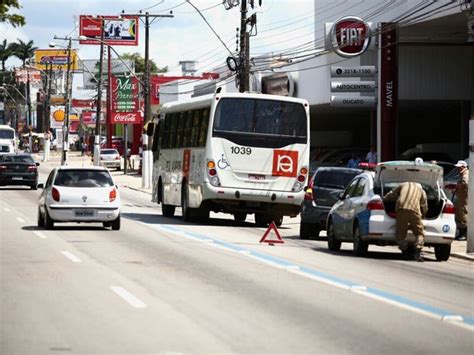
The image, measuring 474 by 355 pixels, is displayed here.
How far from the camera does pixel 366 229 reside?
2291 centimetres

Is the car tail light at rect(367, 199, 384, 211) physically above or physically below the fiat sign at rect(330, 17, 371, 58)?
below

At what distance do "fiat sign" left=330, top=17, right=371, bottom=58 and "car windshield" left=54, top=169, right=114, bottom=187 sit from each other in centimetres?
1938

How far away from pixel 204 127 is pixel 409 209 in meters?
11.9

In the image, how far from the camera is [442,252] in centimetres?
2341

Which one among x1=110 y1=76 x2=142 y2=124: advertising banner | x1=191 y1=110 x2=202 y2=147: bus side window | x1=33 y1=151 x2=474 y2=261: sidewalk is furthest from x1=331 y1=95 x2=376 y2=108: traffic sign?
x1=110 y1=76 x2=142 y2=124: advertising banner

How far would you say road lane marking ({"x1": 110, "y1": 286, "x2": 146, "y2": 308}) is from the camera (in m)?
14.3

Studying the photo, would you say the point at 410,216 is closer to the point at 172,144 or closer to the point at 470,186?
the point at 470,186

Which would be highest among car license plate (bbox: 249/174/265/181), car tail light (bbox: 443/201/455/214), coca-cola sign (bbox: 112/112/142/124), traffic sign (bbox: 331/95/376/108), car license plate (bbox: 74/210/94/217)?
coca-cola sign (bbox: 112/112/142/124)

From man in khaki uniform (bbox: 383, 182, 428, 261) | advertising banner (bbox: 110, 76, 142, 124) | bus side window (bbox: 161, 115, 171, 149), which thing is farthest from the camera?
advertising banner (bbox: 110, 76, 142, 124)

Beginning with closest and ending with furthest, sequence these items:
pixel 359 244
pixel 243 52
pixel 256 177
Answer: pixel 359 244 → pixel 256 177 → pixel 243 52

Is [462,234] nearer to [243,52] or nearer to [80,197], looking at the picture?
[80,197]

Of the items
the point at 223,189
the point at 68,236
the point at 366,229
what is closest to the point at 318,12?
the point at 223,189

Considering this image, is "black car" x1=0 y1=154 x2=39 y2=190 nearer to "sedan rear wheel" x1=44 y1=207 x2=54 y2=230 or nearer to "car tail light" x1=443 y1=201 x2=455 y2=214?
"sedan rear wheel" x1=44 y1=207 x2=54 y2=230

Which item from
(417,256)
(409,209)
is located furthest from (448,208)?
(409,209)
